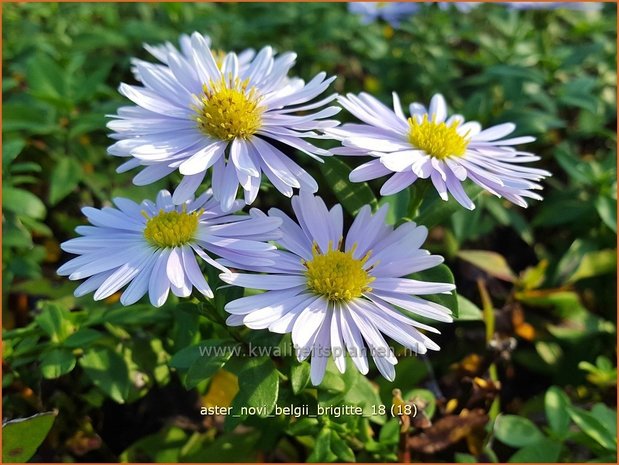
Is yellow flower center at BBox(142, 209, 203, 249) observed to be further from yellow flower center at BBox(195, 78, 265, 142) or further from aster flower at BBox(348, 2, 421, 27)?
aster flower at BBox(348, 2, 421, 27)

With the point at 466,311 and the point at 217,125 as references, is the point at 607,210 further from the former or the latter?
the point at 217,125

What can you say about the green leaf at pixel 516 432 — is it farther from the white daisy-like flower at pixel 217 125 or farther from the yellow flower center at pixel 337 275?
the white daisy-like flower at pixel 217 125

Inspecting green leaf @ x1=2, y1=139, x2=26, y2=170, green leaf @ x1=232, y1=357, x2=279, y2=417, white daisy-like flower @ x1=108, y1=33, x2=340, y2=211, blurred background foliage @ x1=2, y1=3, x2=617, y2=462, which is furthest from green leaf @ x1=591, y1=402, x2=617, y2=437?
green leaf @ x1=2, y1=139, x2=26, y2=170

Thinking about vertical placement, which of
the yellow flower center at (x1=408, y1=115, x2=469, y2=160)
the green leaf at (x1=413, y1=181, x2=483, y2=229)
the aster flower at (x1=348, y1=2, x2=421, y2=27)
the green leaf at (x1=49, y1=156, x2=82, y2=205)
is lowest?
the green leaf at (x1=413, y1=181, x2=483, y2=229)

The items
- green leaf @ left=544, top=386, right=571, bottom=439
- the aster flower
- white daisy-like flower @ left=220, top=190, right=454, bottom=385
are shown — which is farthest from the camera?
the aster flower

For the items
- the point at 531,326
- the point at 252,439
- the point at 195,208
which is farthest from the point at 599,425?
the point at 195,208

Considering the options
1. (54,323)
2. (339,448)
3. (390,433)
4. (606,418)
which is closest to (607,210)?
(606,418)
